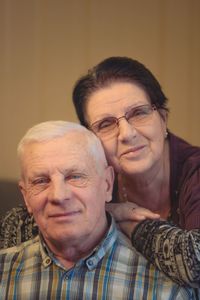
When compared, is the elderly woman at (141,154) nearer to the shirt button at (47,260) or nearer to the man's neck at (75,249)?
the man's neck at (75,249)

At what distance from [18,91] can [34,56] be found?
0.22 meters

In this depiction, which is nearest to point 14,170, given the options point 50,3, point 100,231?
point 50,3

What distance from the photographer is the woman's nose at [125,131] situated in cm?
146

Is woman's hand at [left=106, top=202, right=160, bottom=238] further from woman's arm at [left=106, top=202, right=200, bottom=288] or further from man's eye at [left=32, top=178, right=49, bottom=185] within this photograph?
man's eye at [left=32, top=178, right=49, bottom=185]

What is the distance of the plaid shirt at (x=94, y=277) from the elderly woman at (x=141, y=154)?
5 centimetres

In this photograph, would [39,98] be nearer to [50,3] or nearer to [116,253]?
[50,3]

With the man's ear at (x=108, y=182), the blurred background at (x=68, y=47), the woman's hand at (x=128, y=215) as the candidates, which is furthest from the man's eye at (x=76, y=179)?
the blurred background at (x=68, y=47)

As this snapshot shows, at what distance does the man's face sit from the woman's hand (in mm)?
136

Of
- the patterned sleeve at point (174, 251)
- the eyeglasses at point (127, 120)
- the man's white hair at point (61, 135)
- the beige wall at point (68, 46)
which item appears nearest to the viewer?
the patterned sleeve at point (174, 251)

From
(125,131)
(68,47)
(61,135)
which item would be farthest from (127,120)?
(68,47)

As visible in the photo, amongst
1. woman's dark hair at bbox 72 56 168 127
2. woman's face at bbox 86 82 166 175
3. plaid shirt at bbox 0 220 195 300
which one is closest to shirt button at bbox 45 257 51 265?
plaid shirt at bbox 0 220 195 300

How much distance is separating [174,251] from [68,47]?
1.65m

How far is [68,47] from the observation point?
255cm

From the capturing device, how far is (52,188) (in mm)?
1229
